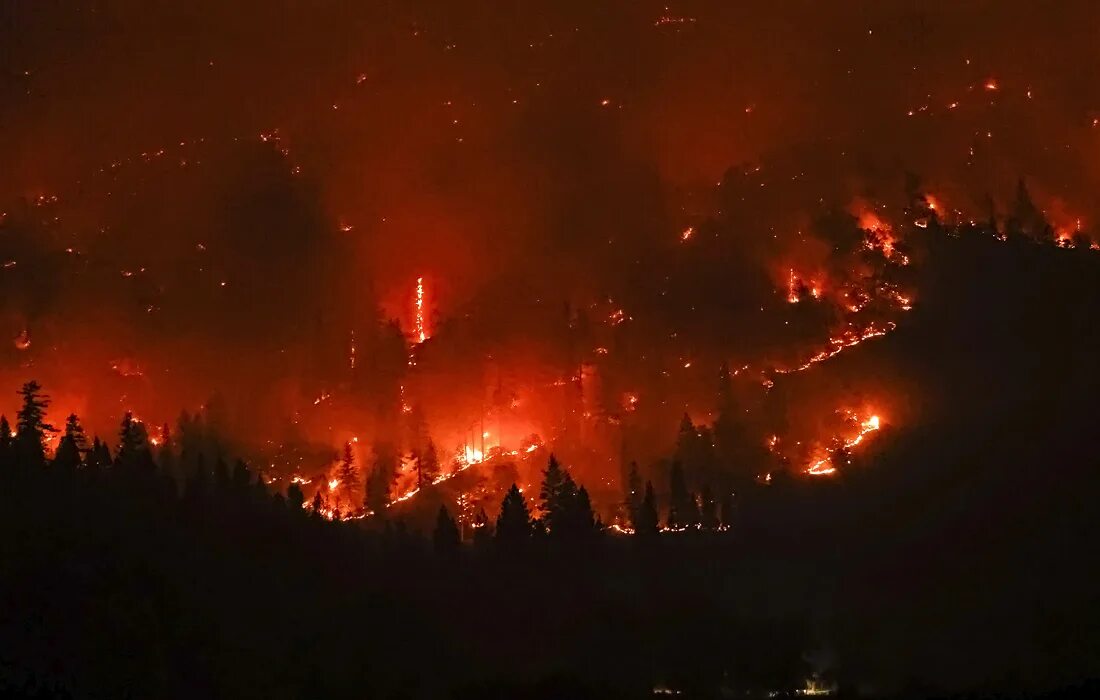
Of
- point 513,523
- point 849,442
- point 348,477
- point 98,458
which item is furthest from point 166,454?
point 849,442

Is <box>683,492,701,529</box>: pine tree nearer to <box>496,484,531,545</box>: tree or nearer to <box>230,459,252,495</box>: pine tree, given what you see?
<box>496,484,531,545</box>: tree

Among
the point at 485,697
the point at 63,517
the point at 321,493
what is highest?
the point at 321,493

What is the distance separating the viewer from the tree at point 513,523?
109 metres

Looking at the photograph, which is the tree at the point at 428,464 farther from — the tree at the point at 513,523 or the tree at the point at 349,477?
the tree at the point at 513,523

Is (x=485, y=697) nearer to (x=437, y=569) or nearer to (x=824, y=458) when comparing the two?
(x=437, y=569)

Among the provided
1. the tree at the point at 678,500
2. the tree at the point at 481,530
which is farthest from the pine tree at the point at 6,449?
the tree at the point at 678,500

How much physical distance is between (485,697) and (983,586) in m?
47.4

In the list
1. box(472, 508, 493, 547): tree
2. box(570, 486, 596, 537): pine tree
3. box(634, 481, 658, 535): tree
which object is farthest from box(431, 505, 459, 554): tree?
box(634, 481, 658, 535): tree

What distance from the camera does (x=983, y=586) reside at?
113750mm

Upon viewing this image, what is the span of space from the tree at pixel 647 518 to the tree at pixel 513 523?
10171 millimetres

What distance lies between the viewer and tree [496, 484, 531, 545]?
10862cm

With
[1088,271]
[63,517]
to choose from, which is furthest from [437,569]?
[1088,271]

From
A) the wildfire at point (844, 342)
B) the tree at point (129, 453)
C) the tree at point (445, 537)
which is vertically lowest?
the tree at point (445, 537)

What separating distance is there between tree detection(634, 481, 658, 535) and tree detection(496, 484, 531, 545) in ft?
33.4
